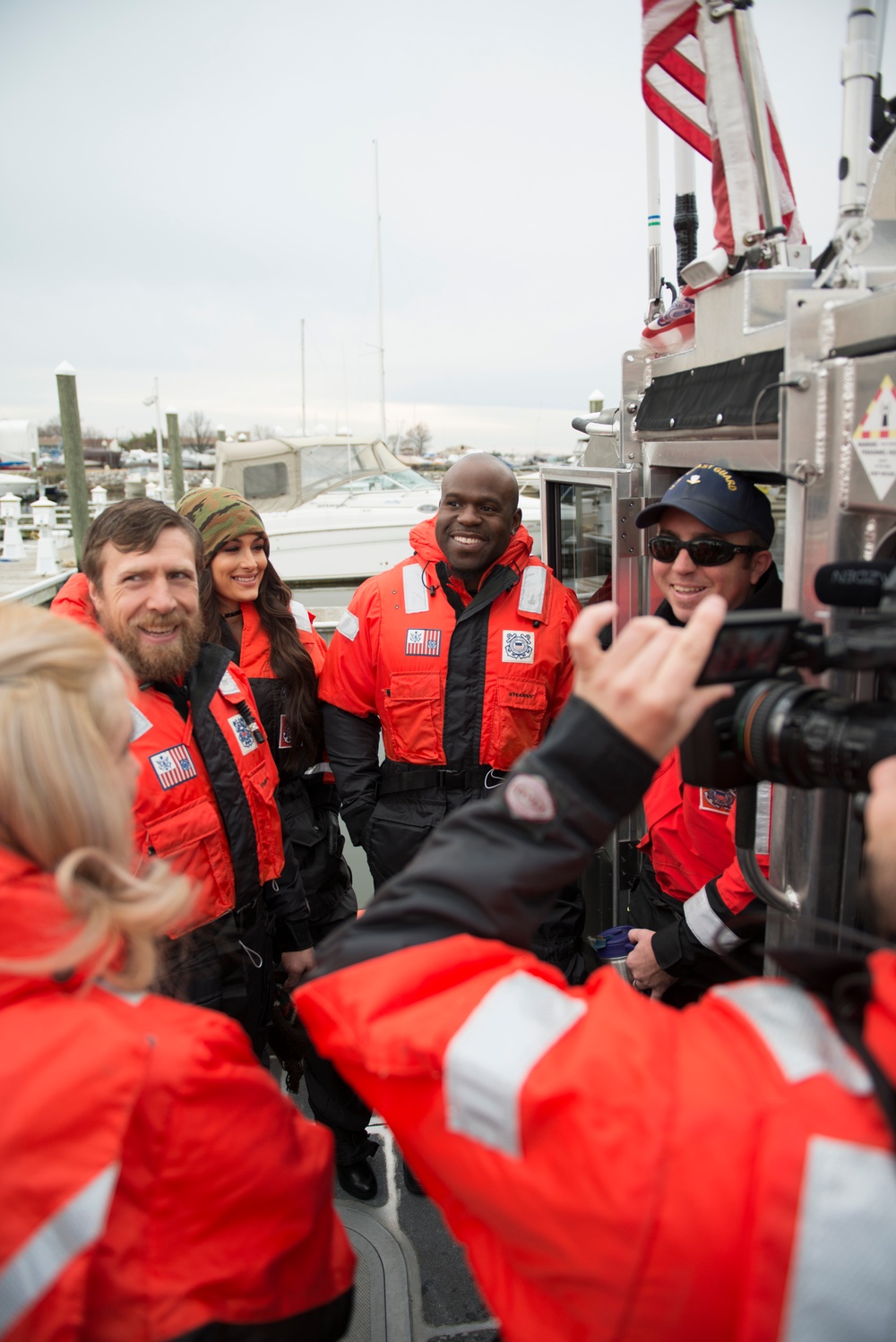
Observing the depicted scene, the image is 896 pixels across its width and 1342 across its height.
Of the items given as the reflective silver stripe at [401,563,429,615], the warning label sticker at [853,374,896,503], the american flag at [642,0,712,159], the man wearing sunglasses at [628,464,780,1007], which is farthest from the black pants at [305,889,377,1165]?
the american flag at [642,0,712,159]

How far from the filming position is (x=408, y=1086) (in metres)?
0.84

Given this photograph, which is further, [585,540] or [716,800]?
[585,540]

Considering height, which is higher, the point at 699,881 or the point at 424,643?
the point at 424,643

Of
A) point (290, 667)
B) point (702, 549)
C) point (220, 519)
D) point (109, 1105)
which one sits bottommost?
point (109, 1105)

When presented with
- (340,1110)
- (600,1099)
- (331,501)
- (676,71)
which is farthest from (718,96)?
(331,501)

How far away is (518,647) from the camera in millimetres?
2539

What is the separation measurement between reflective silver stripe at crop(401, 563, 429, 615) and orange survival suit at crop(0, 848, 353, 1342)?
174 centimetres

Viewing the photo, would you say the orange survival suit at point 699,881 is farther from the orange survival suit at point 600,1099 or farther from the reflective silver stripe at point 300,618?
the reflective silver stripe at point 300,618

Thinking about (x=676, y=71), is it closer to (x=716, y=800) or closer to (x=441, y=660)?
(x=441, y=660)

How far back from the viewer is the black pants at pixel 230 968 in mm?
1908

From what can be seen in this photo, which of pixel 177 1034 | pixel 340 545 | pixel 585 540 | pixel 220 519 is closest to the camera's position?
pixel 177 1034

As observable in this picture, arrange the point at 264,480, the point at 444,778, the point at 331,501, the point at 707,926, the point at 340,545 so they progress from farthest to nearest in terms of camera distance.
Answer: the point at 264,480, the point at 331,501, the point at 340,545, the point at 444,778, the point at 707,926

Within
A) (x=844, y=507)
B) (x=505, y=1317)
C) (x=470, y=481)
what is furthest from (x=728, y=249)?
(x=505, y=1317)

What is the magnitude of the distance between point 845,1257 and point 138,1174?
66cm
